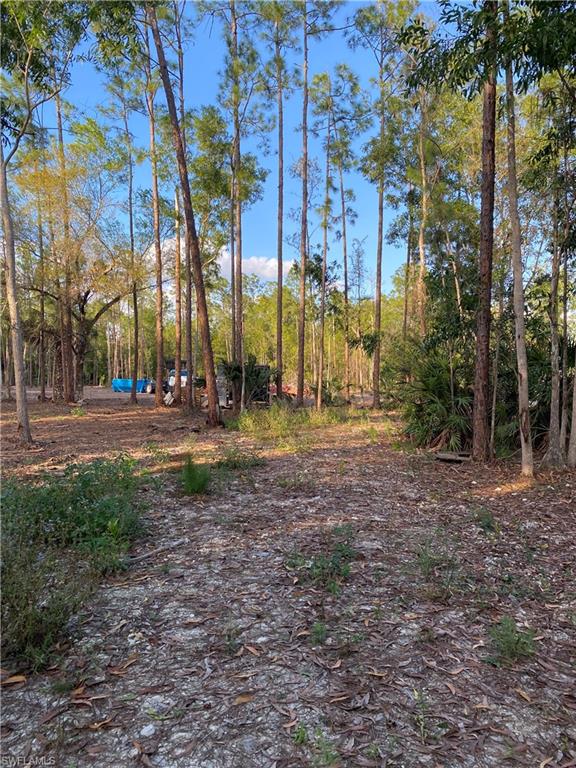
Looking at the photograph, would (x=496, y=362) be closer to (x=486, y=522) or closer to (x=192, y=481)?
(x=486, y=522)

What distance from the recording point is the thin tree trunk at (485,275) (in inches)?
243

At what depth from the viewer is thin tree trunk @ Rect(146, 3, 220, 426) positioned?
926 cm

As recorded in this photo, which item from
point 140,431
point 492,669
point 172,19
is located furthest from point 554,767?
point 172,19

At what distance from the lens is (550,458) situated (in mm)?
6418

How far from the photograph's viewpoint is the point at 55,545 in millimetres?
3557

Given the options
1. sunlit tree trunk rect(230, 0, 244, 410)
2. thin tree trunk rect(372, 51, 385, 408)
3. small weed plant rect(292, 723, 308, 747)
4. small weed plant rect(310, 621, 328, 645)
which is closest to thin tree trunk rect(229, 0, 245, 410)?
sunlit tree trunk rect(230, 0, 244, 410)

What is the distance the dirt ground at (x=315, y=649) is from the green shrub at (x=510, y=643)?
0.04 m

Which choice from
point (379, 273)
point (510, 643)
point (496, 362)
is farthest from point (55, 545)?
point (379, 273)

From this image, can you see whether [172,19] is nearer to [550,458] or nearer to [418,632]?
[550,458]

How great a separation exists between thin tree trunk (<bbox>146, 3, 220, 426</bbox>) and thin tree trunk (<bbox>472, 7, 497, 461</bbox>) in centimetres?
573

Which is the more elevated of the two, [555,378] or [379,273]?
[379,273]

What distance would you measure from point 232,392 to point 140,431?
14.1 feet

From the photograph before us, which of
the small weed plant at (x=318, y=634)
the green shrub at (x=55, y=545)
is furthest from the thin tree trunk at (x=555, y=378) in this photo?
the green shrub at (x=55, y=545)

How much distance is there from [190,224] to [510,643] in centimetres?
969
